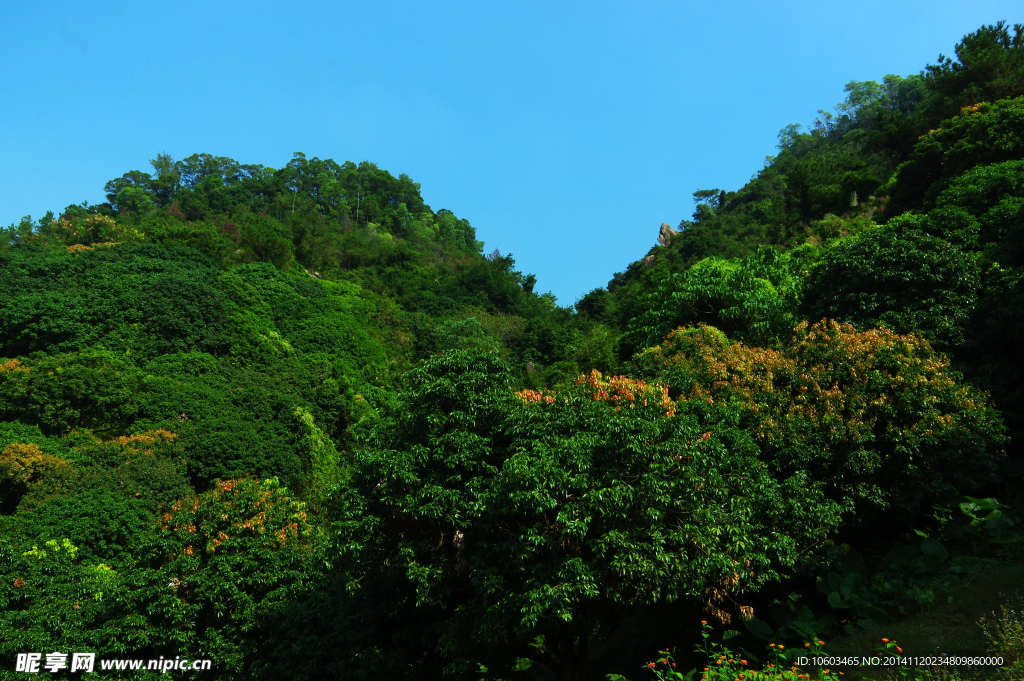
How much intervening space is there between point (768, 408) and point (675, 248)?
3523 cm

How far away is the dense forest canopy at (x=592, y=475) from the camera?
946cm

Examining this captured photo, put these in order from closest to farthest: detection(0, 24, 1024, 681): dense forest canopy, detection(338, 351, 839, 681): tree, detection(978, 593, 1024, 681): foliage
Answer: detection(978, 593, 1024, 681): foliage → detection(338, 351, 839, 681): tree → detection(0, 24, 1024, 681): dense forest canopy

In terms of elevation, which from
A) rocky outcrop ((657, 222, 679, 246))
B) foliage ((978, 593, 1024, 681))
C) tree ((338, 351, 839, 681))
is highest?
rocky outcrop ((657, 222, 679, 246))

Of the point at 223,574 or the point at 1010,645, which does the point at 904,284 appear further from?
the point at 223,574

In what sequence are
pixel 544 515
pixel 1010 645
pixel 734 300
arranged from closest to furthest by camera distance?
pixel 1010 645 → pixel 544 515 → pixel 734 300

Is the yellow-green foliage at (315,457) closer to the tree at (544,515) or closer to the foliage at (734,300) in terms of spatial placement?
the foliage at (734,300)

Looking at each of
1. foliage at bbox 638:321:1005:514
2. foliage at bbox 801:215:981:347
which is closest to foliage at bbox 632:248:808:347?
foliage at bbox 801:215:981:347

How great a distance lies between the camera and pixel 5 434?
2375cm

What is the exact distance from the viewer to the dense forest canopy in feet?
31.0

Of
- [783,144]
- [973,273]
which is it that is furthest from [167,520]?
[783,144]

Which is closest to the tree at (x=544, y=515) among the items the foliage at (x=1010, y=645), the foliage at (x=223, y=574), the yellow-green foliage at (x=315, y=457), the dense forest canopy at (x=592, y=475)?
the dense forest canopy at (x=592, y=475)

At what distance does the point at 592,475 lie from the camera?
31.2 feet

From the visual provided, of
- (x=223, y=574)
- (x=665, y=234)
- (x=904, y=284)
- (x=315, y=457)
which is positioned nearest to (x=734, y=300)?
(x=904, y=284)

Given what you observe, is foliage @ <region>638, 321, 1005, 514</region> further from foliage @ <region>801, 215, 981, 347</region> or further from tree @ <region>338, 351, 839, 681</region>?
foliage @ <region>801, 215, 981, 347</region>
